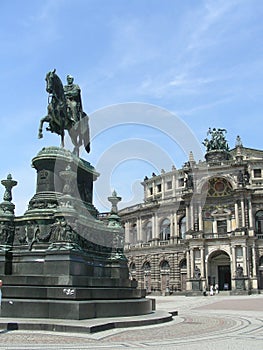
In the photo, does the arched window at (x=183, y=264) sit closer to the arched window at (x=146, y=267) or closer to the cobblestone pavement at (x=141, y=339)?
the arched window at (x=146, y=267)

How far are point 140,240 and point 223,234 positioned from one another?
51.5 ft

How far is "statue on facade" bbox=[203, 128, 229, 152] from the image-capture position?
243 feet

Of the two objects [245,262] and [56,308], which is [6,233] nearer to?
[56,308]

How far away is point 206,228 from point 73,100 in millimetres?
51873

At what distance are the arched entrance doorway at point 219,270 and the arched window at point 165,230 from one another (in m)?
9.20

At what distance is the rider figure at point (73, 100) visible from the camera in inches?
773

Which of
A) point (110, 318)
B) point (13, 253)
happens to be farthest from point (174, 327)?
point (13, 253)

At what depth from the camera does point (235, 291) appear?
59938mm

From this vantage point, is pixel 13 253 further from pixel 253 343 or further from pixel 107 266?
pixel 253 343

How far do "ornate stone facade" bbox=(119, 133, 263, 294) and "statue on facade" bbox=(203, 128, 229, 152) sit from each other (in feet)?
0.76

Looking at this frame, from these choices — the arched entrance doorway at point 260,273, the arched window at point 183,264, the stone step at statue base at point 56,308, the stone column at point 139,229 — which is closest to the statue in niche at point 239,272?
the arched entrance doorway at point 260,273

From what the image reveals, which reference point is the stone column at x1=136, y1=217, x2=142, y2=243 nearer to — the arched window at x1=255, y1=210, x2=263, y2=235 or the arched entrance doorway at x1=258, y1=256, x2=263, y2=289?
the arched window at x1=255, y1=210, x2=263, y2=235

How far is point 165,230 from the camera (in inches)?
2911

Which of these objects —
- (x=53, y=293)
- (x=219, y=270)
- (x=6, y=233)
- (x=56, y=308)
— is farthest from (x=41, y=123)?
(x=219, y=270)
